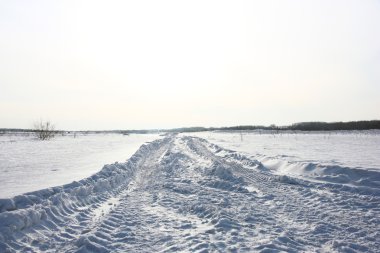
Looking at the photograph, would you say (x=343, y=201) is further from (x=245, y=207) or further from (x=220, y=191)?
(x=220, y=191)

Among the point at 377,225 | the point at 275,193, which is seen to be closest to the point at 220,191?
the point at 275,193

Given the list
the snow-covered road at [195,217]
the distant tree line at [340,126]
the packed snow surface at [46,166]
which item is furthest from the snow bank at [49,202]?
the distant tree line at [340,126]

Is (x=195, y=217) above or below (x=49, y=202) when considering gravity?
below

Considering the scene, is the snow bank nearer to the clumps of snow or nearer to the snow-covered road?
the snow-covered road

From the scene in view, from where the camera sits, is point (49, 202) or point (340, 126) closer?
point (49, 202)

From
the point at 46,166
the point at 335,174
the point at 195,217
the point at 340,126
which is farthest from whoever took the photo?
the point at 340,126

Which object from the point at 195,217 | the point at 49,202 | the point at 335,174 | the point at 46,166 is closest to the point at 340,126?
the point at 335,174

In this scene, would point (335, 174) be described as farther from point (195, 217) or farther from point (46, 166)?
point (46, 166)

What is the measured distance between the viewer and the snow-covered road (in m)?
4.84

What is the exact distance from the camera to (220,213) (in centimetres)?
650

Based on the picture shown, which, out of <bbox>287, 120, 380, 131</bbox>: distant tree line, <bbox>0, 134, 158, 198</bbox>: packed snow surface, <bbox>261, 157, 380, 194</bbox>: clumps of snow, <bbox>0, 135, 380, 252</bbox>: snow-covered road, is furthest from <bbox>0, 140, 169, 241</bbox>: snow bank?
<bbox>287, 120, 380, 131</bbox>: distant tree line

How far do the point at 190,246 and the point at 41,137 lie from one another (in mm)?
60595

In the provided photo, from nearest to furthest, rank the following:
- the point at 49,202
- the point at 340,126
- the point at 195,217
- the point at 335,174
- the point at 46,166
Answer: the point at 195,217
the point at 49,202
the point at 335,174
the point at 46,166
the point at 340,126

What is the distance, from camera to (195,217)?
6.41 meters
